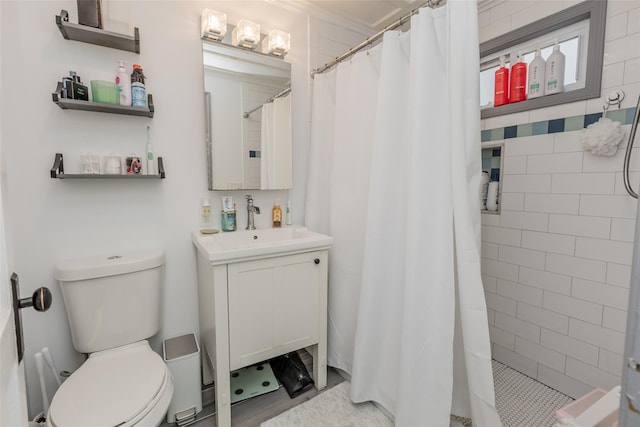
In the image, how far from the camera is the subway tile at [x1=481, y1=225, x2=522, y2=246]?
Result: 75.9 inches

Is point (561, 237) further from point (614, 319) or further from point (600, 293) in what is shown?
point (614, 319)

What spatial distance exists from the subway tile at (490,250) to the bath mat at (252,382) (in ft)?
5.33

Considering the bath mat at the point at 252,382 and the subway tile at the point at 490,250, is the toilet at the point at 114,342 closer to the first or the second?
the bath mat at the point at 252,382

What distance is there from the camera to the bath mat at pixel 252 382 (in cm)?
175

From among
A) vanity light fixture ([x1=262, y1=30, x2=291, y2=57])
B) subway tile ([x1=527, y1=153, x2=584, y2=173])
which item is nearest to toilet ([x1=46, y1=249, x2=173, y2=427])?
vanity light fixture ([x1=262, y1=30, x2=291, y2=57])

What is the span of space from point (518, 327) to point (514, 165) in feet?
3.40

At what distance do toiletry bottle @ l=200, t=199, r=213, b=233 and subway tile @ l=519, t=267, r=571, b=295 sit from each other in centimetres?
197

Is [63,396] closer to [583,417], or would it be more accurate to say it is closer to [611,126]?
[583,417]

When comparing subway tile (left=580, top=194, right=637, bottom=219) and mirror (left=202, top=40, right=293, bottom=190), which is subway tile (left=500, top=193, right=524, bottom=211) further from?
mirror (left=202, top=40, right=293, bottom=190)

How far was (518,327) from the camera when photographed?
1.94 m

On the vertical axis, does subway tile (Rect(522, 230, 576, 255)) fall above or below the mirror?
below

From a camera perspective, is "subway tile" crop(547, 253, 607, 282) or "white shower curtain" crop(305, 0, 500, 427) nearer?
"white shower curtain" crop(305, 0, 500, 427)

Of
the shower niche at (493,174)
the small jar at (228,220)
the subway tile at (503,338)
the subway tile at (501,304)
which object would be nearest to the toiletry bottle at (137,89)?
the small jar at (228,220)

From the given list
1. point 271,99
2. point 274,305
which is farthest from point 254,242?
point 271,99
